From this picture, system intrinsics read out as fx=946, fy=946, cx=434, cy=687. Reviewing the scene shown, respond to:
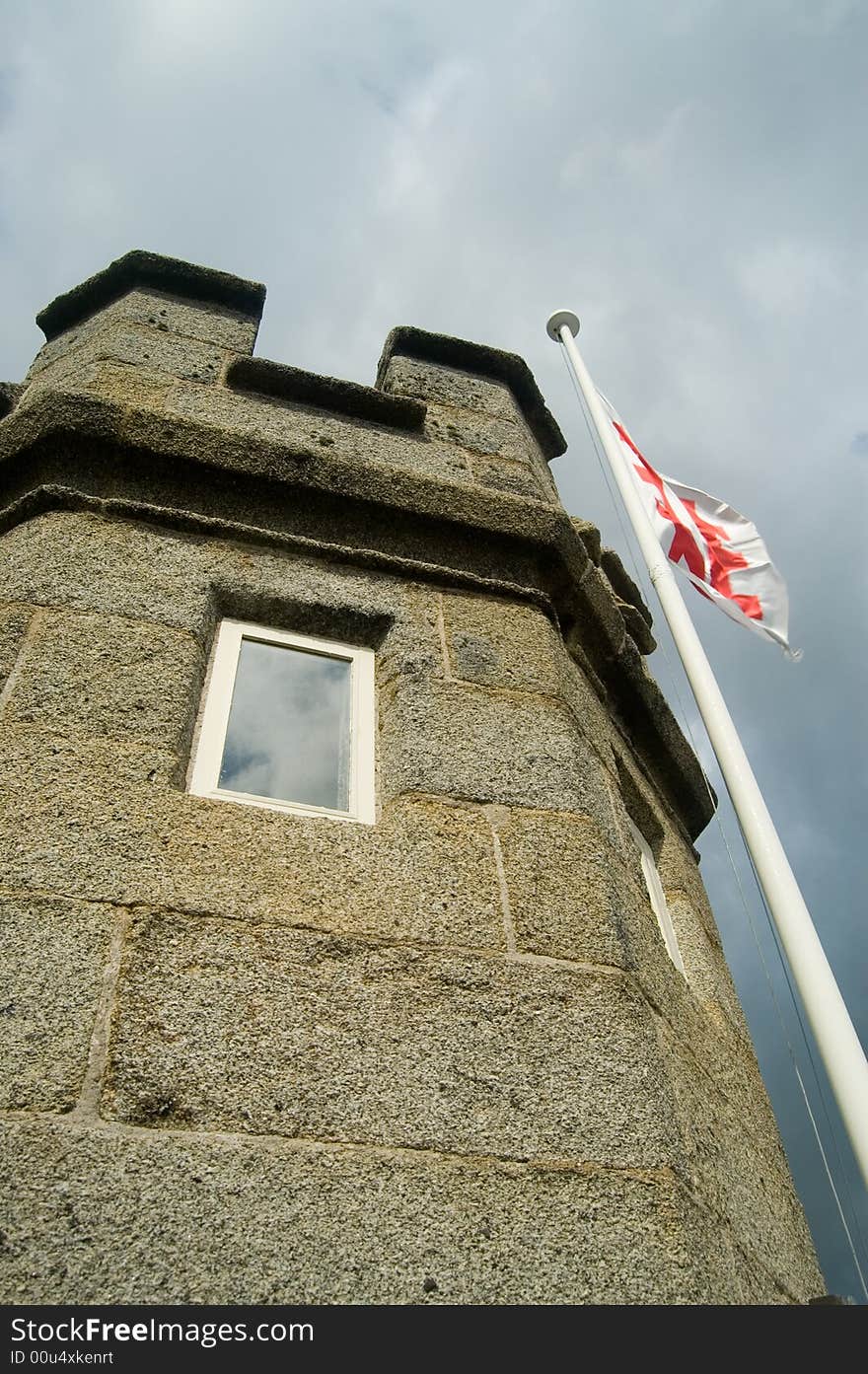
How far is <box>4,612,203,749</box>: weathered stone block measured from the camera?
2.53 meters

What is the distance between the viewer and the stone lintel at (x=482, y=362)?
5.05 metres

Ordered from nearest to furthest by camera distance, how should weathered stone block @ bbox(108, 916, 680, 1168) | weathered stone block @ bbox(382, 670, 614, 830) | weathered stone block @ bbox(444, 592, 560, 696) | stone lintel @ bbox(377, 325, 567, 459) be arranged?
weathered stone block @ bbox(108, 916, 680, 1168)
weathered stone block @ bbox(382, 670, 614, 830)
weathered stone block @ bbox(444, 592, 560, 696)
stone lintel @ bbox(377, 325, 567, 459)

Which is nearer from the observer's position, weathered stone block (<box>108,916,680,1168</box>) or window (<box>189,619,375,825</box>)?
weathered stone block (<box>108,916,680,1168</box>)

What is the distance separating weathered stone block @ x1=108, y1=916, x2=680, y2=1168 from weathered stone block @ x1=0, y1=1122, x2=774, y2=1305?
58 mm

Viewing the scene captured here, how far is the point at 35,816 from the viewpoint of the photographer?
2.27m

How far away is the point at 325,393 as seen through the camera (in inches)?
171

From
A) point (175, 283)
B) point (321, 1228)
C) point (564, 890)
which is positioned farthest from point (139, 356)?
point (321, 1228)

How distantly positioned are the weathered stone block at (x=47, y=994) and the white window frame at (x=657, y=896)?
2.00 metres

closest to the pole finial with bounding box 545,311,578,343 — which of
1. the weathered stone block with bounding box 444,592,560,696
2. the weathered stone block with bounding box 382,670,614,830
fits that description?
the weathered stone block with bounding box 444,592,560,696

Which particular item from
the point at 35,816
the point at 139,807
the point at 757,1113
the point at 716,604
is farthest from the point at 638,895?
the point at 716,604

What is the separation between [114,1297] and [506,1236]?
73cm

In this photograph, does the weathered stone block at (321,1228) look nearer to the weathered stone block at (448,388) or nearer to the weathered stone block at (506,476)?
the weathered stone block at (506,476)

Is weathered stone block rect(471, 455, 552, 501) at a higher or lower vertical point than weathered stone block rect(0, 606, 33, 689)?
higher

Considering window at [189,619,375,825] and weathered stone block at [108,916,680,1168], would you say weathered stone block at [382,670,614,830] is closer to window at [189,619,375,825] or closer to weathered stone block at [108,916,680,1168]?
window at [189,619,375,825]
